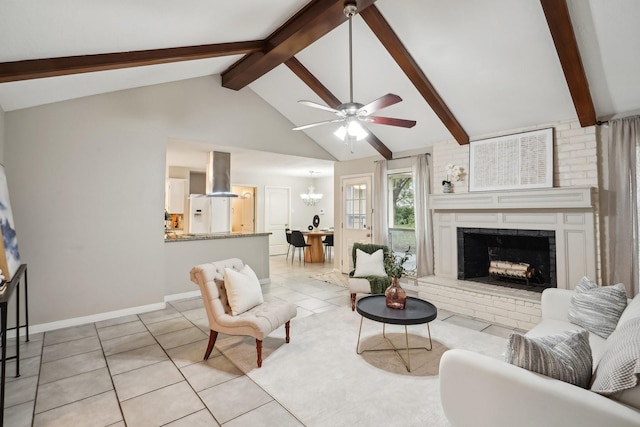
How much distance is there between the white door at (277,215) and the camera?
9.05 metres

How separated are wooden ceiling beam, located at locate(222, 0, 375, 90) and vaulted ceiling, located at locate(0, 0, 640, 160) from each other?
0.05 ft

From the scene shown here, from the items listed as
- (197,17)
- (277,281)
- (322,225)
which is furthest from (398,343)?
(322,225)

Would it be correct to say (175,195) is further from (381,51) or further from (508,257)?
(508,257)

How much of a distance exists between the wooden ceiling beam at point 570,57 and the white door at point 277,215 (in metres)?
7.17

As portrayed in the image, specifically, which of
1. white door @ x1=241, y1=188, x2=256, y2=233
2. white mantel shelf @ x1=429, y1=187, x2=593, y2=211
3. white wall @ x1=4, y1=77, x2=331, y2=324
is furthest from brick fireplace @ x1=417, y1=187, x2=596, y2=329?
white door @ x1=241, y1=188, x2=256, y2=233

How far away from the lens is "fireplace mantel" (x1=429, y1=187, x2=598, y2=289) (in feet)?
11.4

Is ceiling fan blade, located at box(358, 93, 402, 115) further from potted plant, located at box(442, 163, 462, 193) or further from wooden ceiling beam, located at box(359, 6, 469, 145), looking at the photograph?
potted plant, located at box(442, 163, 462, 193)

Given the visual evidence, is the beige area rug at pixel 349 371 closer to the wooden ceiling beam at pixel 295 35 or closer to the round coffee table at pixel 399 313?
the round coffee table at pixel 399 313

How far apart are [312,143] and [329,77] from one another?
1.82 metres

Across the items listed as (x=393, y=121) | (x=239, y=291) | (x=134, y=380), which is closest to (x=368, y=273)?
(x=239, y=291)

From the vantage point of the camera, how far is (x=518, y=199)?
385cm

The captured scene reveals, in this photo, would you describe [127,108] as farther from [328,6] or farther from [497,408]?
[497,408]

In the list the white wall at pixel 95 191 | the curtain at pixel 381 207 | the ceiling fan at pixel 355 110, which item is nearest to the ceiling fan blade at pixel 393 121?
the ceiling fan at pixel 355 110

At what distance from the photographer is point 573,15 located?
2.65m
